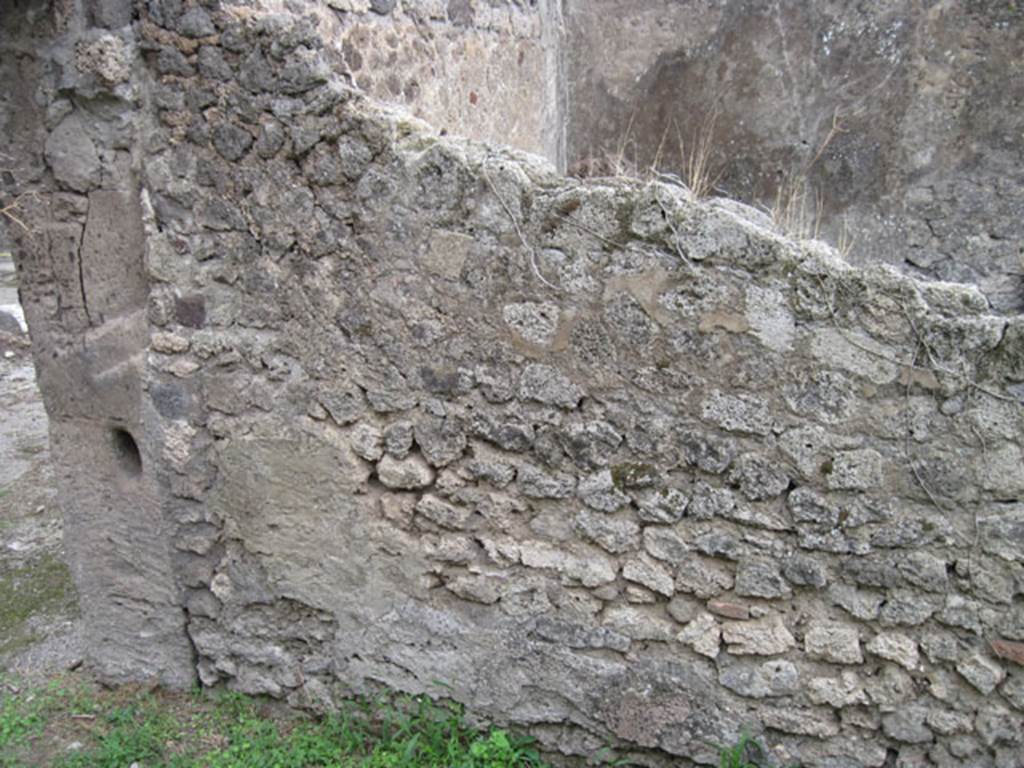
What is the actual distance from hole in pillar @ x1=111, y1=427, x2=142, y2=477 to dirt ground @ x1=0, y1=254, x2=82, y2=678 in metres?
0.96

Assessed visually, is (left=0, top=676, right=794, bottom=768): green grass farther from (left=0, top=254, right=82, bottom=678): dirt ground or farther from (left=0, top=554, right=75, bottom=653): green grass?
(left=0, top=554, right=75, bottom=653): green grass

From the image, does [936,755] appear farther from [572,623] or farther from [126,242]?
[126,242]

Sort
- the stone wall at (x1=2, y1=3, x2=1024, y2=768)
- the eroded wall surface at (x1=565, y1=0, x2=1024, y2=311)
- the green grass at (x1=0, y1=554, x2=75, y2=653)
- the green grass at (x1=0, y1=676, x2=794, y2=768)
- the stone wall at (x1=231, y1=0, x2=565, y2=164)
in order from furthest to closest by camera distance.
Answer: the eroded wall surface at (x1=565, y1=0, x2=1024, y2=311), the green grass at (x1=0, y1=554, x2=75, y2=653), the stone wall at (x1=231, y1=0, x2=565, y2=164), the green grass at (x1=0, y1=676, x2=794, y2=768), the stone wall at (x1=2, y1=3, x2=1024, y2=768)

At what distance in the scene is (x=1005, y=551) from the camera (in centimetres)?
218

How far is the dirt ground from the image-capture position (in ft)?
11.4

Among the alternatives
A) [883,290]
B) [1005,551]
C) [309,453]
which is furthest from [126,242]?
[1005,551]

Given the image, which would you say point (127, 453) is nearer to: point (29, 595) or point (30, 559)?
point (29, 595)

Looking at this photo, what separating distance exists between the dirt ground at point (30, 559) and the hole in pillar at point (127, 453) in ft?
3.14

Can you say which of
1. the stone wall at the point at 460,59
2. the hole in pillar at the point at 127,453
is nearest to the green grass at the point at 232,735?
the hole in pillar at the point at 127,453

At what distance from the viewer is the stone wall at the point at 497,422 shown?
7.38 feet

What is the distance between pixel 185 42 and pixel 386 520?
63.8 inches

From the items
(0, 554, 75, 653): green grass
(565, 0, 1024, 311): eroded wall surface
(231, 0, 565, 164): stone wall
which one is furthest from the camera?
(565, 0, 1024, 311): eroded wall surface

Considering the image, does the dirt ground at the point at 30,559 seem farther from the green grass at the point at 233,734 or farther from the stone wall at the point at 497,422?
the stone wall at the point at 497,422

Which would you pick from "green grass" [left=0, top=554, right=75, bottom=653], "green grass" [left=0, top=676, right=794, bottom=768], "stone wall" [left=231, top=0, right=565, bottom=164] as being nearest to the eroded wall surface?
"stone wall" [left=231, top=0, right=565, bottom=164]
